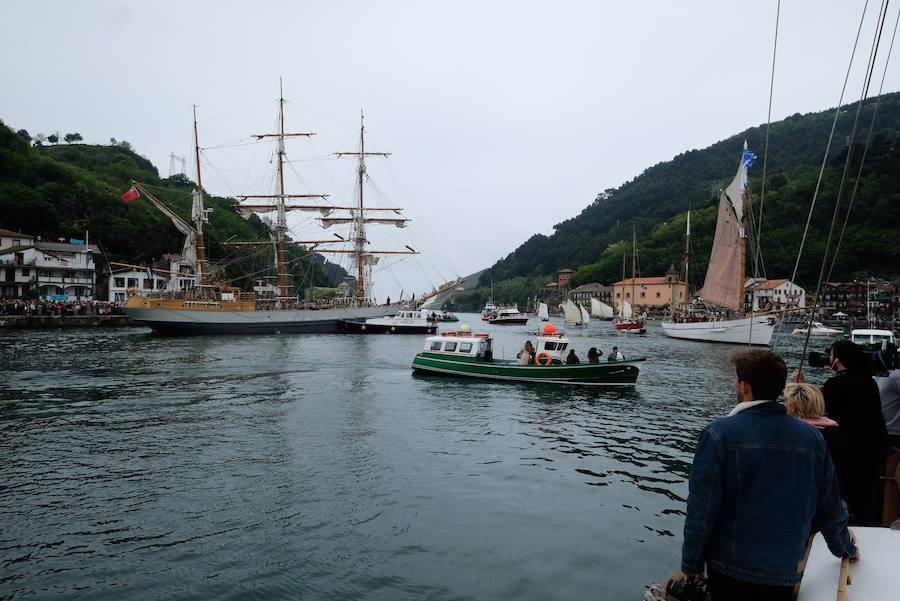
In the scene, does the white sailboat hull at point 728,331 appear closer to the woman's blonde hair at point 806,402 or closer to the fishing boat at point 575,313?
the fishing boat at point 575,313

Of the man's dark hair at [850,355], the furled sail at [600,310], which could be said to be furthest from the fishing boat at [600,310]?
the man's dark hair at [850,355]

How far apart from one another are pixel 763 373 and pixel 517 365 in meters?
25.5

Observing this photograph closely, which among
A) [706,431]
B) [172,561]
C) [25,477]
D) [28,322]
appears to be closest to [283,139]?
[28,322]

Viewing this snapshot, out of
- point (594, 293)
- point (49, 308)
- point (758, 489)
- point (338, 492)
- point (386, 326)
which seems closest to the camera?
point (758, 489)

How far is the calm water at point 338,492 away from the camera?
8.66m

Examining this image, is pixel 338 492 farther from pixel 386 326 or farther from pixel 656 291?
pixel 656 291

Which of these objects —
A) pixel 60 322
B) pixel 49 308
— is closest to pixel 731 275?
pixel 60 322

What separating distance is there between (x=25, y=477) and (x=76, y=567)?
597cm

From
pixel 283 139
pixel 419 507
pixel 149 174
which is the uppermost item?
pixel 149 174

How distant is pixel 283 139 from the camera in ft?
273

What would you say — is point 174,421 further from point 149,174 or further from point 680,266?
point 149,174

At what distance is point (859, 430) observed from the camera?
6.06 meters

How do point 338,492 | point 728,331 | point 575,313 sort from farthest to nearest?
point 575,313
point 728,331
point 338,492

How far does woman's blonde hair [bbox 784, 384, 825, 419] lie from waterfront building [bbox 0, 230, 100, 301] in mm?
102337
